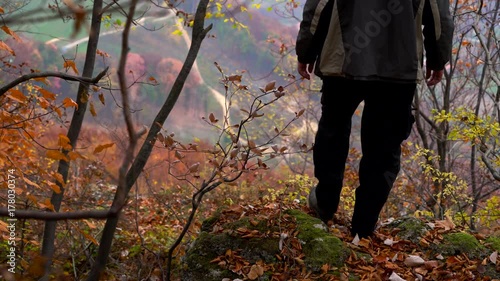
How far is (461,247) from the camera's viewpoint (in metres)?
2.48

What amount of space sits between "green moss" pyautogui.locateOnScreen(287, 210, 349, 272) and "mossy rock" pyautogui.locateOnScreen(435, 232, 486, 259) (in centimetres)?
62

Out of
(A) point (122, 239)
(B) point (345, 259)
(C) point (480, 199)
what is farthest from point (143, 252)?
(C) point (480, 199)

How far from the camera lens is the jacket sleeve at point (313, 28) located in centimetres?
231

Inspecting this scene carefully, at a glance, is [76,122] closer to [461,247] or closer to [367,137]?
[367,137]

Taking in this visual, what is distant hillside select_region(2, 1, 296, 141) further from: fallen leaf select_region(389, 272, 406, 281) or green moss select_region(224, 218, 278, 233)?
fallen leaf select_region(389, 272, 406, 281)

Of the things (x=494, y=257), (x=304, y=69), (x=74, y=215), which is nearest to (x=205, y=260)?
(x=304, y=69)

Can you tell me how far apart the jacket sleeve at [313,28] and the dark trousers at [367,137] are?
192 mm

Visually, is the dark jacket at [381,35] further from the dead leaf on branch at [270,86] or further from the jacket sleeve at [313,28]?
the dead leaf on branch at [270,86]

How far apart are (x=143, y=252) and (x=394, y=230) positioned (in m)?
2.24

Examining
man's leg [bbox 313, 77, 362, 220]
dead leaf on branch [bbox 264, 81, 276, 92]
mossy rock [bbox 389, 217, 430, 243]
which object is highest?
dead leaf on branch [bbox 264, 81, 276, 92]

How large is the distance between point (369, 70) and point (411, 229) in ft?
3.70

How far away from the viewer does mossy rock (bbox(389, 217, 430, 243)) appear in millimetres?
2639

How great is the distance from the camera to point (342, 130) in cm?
249

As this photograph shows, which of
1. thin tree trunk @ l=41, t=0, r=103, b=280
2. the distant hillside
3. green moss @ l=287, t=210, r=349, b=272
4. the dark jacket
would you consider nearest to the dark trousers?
the dark jacket
